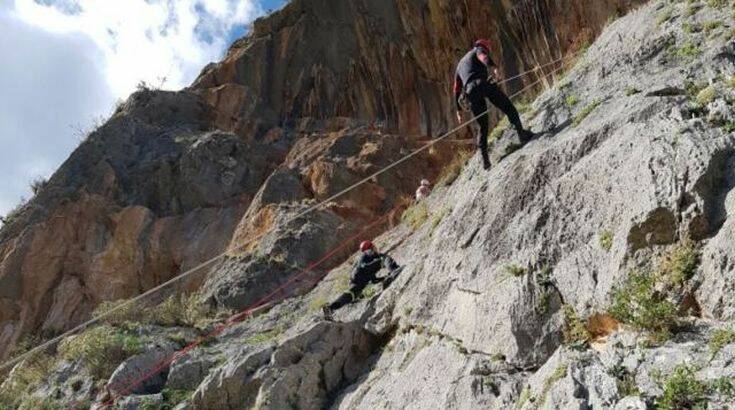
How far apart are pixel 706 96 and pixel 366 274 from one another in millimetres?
6340

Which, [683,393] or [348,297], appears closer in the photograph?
[683,393]

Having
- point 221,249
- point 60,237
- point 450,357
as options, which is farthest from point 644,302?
point 60,237

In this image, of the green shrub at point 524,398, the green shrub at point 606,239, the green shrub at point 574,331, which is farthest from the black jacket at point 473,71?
the green shrub at point 524,398

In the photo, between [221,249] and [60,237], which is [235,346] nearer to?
[221,249]

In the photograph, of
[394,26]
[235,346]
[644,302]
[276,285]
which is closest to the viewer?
[644,302]

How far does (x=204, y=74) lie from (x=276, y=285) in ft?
48.3

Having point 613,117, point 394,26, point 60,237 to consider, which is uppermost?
point 394,26

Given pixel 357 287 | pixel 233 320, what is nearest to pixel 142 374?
pixel 233 320

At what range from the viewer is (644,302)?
6570mm

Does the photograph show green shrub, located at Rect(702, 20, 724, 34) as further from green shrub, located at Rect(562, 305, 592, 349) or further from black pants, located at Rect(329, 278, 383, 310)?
black pants, located at Rect(329, 278, 383, 310)

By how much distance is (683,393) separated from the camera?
5.49 metres

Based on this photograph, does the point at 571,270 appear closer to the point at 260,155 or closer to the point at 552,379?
the point at 552,379

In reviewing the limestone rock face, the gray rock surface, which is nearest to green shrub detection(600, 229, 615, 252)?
the gray rock surface

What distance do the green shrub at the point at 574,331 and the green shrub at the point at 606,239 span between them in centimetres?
71
